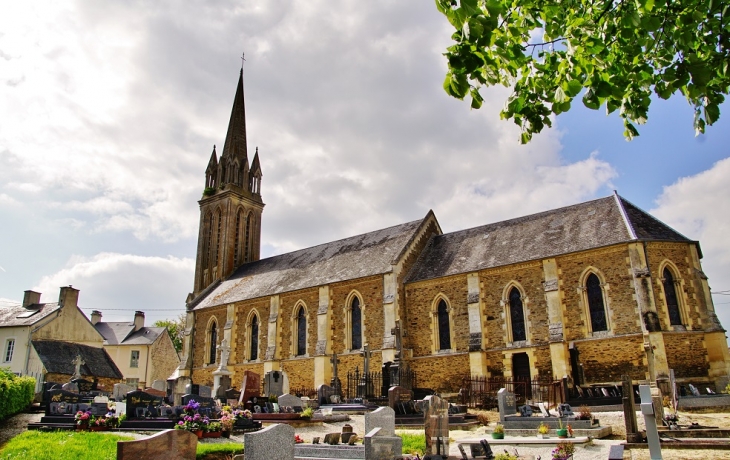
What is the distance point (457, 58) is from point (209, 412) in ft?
43.6

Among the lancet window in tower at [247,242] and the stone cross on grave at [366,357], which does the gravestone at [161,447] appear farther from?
the lancet window in tower at [247,242]

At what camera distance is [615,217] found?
24891mm

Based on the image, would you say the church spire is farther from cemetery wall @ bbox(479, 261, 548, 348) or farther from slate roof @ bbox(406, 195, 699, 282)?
cemetery wall @ bbox(479, 261, 548, 348)

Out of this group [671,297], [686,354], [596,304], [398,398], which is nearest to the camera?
[398,398]

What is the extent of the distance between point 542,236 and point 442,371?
8002 millimetres

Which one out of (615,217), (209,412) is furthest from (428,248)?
(209,412)

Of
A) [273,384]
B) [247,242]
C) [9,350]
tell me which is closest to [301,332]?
[273,384]

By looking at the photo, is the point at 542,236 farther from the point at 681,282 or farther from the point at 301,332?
the point at 301,332

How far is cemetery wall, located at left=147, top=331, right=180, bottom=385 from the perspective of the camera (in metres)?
43.9

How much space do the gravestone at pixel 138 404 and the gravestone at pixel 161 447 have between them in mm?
7634

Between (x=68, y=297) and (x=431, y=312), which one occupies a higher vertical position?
(x=68, y=297)

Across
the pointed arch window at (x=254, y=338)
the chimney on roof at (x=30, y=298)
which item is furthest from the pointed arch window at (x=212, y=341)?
the chimney on roof at (x=30, y=298)

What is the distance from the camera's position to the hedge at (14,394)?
1881 centimetres

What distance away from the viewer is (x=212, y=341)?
35781 mm
